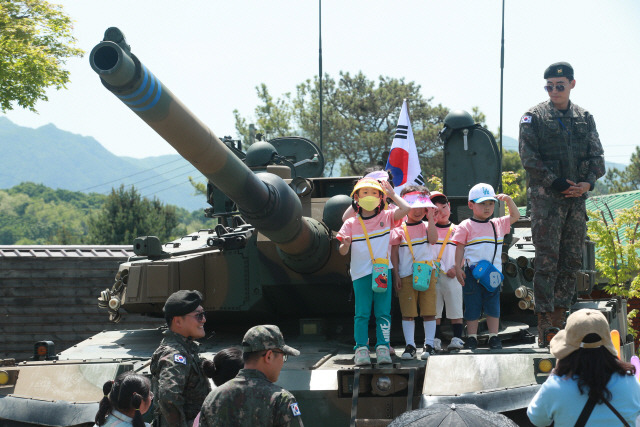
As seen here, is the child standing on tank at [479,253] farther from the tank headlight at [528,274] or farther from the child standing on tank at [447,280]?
the tank headlight at [528,274]

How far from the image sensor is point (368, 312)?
776 cm

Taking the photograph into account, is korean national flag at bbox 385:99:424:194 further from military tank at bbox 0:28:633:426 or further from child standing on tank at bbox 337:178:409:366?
child standing on tank at bbox 337:178:409:366

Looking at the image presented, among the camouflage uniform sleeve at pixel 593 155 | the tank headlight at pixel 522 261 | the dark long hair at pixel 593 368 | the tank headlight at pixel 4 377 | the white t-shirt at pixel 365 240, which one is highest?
the camouflage uniform sleeve at pixel 593 155

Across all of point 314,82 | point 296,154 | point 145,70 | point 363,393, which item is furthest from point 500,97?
point 314,82

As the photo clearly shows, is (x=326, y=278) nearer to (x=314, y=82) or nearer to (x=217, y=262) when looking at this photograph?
(x=217, y=262)

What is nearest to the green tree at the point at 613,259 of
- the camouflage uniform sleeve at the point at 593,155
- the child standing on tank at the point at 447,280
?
the camouflage uniform sleeve at the point at 593,155

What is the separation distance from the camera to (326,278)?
8.88 m

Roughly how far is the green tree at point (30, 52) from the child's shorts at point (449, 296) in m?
17.1

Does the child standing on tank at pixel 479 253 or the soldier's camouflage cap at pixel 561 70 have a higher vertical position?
the soldier's camouflage cap at pixel 561 70

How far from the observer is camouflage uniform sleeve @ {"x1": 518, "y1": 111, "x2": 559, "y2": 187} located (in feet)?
27.2

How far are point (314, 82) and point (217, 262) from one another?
106 feet

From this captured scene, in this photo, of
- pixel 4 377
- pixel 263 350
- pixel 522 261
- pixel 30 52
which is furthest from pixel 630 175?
pixel 263 350

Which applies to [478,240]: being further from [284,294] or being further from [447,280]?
[284,294]

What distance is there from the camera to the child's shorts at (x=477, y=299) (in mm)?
8289
